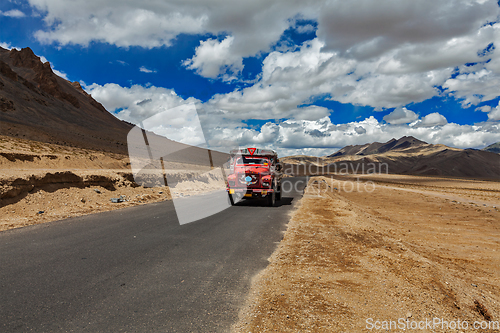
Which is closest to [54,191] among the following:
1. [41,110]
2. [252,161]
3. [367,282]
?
[252,161]

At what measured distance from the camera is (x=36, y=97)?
210 ft

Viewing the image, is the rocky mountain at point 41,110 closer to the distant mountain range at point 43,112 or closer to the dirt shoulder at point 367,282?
the distant mountain range at point 43,112

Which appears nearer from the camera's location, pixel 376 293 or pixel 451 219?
pixel 376 293

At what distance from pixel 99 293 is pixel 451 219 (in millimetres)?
15980

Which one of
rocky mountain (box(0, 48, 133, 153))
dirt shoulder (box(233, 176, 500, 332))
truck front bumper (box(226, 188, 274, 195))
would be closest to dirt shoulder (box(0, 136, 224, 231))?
truck front bumper (box(226, 188, 274, 195))

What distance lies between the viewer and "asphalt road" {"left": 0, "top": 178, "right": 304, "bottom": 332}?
3.70 m

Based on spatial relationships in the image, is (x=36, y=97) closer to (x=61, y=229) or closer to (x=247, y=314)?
(x=61, y=229)

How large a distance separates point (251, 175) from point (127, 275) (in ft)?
32.0

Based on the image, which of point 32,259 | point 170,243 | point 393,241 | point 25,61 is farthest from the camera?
point 25,61

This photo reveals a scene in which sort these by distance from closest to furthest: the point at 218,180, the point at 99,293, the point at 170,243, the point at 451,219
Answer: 1. the point at 99,293
2. the point at 170,243
3. the point at 451,219
4. the point at 218,180

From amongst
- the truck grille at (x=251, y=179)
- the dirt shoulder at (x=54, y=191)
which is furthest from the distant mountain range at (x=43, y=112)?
the truck grille at (x=251, y=179)

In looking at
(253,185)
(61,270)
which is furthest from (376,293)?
(253,185)

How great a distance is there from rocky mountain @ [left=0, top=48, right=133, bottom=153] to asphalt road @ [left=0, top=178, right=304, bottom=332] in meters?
39.1

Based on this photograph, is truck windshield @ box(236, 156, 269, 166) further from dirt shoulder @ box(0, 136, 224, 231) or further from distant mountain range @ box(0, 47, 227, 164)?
distant mountain range @ box(0, 47, 227, 164)
